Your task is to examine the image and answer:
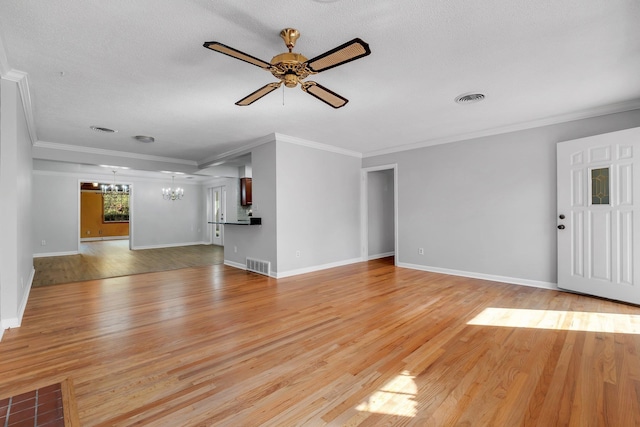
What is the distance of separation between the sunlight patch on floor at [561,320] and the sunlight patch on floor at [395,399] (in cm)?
143

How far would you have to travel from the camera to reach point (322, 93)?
2.61 metres

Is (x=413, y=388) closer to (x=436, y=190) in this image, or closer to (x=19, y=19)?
(x=19, y=19)

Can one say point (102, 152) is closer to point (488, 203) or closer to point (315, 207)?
point (315, 207)

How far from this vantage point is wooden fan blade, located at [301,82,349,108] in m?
2.42

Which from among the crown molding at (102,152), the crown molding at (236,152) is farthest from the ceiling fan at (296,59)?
the crown molding at (102,152)

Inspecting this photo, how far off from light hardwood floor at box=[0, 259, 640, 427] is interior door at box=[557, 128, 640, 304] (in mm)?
261

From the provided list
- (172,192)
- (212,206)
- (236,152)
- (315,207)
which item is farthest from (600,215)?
(172,192)

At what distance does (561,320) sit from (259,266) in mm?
4385

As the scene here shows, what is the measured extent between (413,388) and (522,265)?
3634mm

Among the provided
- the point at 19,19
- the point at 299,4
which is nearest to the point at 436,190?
the point at 299,4

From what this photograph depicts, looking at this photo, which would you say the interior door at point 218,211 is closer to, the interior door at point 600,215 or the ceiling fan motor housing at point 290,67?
the ceiling fan motor housing at point 290,67

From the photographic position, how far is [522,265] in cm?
452

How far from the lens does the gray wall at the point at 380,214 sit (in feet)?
22.6

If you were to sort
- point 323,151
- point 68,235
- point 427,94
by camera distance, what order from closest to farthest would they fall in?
point 427,94 → point 323,151 → point 68,235
